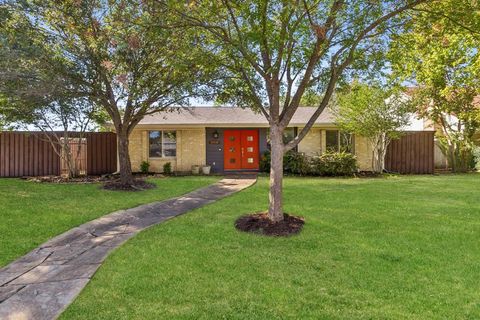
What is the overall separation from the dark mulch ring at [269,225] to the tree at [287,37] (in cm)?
17

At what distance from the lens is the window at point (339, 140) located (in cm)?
1736

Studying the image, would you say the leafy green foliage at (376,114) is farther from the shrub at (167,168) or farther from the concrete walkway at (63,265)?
the concrete walkway at (63,265)

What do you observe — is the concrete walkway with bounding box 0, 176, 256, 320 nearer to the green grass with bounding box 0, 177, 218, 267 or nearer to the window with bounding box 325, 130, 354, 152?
the green grass with bounding box 0, 177, 218, 267

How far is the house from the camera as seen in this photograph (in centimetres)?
1661

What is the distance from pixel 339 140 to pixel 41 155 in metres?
14.0

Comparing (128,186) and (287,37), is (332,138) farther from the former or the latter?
(287,37)

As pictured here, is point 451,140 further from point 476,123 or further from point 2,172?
point 2,172

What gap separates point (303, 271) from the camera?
14.0ft

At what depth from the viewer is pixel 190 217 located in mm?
7195

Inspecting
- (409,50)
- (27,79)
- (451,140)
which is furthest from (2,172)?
(451,140)

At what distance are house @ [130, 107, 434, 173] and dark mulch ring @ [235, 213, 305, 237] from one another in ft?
32.6

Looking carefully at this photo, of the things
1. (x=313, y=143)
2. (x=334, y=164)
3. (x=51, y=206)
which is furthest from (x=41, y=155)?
(x=334, y=164)

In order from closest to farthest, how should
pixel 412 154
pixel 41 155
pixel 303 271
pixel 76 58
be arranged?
pixel 303 271
pixel 76 58
pixel 41 155
pixel 412 154

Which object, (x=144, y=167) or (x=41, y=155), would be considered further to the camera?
(x=144, y=167)
